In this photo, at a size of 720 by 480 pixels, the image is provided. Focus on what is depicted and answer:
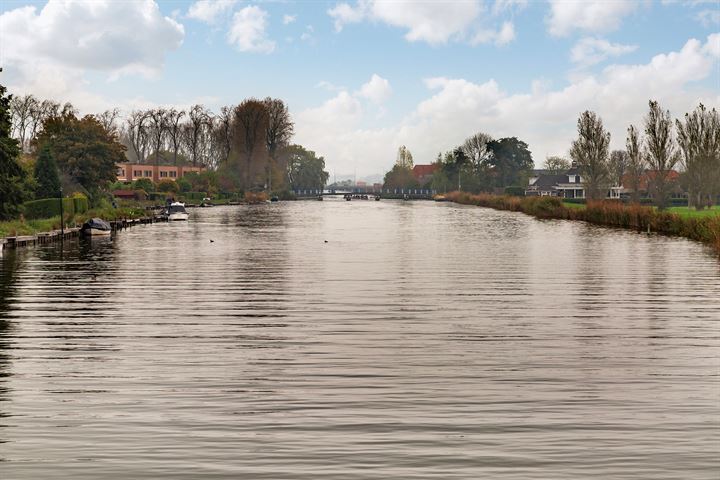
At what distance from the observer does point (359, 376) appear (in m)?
15.9

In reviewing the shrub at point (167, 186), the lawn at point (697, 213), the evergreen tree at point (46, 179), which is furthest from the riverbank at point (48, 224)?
the shrub at point (167, 186)

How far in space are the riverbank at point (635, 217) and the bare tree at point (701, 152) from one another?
16826mm

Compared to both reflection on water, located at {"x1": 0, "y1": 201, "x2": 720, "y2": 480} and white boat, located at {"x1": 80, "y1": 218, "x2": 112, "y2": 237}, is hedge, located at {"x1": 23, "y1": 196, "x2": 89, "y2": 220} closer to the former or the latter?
white boat, located at {"x1": 80, "y1": 218, "x2": 112, "y2": 237}

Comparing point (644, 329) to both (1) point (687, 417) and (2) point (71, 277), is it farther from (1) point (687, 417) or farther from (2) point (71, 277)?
(2) point (71, 277)

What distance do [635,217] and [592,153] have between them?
46.5 metres

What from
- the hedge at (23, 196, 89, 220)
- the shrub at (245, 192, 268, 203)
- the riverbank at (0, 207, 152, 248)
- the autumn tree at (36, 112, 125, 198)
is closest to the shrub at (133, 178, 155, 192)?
the shrub at (245, 192, 268, 203)

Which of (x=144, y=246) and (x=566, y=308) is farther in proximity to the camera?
(x=144, y=246)

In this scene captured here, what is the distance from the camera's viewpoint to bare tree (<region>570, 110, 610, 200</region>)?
124 meters

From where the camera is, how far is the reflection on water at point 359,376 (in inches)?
430

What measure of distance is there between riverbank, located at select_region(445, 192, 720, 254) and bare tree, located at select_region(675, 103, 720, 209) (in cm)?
1683

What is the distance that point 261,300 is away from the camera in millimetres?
28234

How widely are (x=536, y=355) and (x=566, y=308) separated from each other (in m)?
8.46

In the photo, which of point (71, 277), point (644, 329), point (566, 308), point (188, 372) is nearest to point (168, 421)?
point (188, 372)

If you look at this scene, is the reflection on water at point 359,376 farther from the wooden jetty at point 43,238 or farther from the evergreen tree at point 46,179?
the evergreen tree at point 46,179
